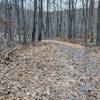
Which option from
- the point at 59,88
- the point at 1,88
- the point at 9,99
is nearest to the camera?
the point at 9,99

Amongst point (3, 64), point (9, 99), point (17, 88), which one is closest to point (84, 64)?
point (3, 64)

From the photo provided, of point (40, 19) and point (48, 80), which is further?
point (40, 19)

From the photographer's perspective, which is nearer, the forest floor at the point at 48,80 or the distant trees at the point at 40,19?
the forest floor at the point at 48,80

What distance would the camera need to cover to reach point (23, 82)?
711 centimetres

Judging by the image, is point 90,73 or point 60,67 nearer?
point 90,73

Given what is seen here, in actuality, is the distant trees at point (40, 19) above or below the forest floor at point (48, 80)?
above

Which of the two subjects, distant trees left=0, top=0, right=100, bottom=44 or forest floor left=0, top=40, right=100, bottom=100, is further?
distant trees left=0, top=0, right=100, bottom=44

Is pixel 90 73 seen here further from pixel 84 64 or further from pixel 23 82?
pixel 23 82

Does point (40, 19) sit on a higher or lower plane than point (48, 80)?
higher

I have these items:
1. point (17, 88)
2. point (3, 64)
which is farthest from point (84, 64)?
point (17, 88)

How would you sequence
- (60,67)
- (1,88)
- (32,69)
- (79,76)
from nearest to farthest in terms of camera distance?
(1,88), (79,76), (32,69), (60,67)

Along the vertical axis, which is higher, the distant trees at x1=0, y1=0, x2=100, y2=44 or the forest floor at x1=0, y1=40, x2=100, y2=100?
the distant trees at x1=0, y1=0, x2=100, y2=44

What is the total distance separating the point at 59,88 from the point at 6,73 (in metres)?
2.15

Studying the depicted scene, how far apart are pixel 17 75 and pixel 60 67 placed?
7.73 ft
